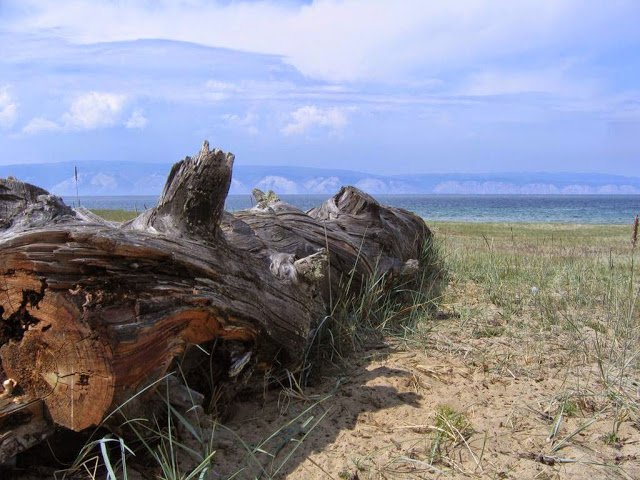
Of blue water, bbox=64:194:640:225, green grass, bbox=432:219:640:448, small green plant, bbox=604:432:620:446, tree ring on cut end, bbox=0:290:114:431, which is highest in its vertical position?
tree ring on cut end, bbox=0:290:114:431

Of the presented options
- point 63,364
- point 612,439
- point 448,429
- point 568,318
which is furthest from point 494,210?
point 63,364

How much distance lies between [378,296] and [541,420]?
7.33 ft

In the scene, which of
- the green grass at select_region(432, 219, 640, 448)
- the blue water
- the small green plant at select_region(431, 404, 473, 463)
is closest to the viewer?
the small green plant at select_region(431, 404, 473, 463)

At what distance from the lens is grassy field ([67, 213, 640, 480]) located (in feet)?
8.95

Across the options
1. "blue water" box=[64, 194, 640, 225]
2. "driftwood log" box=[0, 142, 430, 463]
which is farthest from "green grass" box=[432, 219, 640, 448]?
"blue water" box=[64, 194, 640, 225]

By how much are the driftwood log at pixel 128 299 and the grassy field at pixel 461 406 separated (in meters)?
0.47

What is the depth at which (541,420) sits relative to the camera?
3127 millimetres

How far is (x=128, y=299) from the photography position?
99.2 inches

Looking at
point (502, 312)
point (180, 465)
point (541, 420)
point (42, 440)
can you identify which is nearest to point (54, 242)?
point (42, 440)

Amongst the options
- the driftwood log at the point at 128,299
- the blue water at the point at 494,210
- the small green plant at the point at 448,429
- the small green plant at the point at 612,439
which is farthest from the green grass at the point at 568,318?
the blue water at the point at 494,210

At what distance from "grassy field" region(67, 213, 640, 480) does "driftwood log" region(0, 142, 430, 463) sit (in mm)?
473

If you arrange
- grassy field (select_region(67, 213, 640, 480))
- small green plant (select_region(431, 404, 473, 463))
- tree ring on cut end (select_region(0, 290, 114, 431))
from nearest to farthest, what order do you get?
1. tree ring on cut end (select_region(0, 290, 114, 431))
2. grassy field (select_region(67, 213, 640, 480))
3. small green plant (select_region(431, 404, 473, 463))

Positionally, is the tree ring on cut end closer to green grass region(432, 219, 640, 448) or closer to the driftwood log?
the driftwood log

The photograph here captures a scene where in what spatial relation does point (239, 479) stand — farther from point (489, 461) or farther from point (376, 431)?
point (489, 461)
